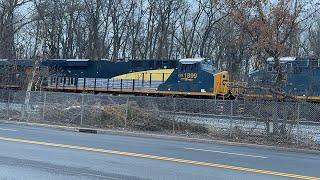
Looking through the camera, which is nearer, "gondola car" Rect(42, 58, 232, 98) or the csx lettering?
"gondola car" Rect(42, 58, 232, 98)

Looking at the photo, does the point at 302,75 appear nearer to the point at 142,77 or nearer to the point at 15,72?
the point at 142,77

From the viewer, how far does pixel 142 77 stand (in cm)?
4294

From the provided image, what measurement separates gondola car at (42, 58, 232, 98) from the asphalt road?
81.8 ft

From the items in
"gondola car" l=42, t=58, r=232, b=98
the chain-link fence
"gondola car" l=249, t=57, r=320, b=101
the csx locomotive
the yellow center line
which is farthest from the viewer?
"gondola car" l=42, t=58, r=232, b=98

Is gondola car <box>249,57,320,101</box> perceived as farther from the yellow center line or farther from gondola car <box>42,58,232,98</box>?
the yellow center line

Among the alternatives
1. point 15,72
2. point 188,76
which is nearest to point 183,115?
point 188,76

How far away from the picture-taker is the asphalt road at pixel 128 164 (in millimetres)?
10477

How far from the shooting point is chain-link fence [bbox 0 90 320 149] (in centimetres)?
2117

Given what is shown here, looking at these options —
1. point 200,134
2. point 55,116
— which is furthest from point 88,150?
point 55,116

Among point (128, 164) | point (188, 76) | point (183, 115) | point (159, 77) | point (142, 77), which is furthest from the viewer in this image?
point (142, 77)

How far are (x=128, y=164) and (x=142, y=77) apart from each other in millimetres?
31183

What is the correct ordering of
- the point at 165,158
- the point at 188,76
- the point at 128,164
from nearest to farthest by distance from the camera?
1. the point at 128,164
2. the point at 165,158
3. the point at 188,76

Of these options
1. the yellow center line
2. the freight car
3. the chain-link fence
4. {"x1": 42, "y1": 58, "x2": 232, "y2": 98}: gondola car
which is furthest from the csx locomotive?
the yellow center line

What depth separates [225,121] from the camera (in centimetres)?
2352
